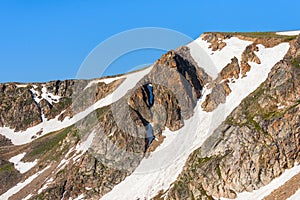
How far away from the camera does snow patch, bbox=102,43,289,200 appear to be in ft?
269

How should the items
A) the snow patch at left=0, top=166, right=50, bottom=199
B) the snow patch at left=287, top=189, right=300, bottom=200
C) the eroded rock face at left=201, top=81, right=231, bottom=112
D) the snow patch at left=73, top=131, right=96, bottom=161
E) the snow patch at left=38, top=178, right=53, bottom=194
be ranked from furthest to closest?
the snow patch at left=0, top=166, right=50, bottom=199 → the snow patch at left=73, top=131, right=96, bottom=161 → the snow patch at left=38, top=178, right=53, bottom=194 → the eroded rock face at left=201, top=81, right=231, bottom=112 → the snow patch at left=287, top=189, right=300, bottom=200

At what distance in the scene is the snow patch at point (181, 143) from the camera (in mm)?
82125

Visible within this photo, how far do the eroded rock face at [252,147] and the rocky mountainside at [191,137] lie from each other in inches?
7.5

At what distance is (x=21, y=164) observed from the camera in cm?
13200

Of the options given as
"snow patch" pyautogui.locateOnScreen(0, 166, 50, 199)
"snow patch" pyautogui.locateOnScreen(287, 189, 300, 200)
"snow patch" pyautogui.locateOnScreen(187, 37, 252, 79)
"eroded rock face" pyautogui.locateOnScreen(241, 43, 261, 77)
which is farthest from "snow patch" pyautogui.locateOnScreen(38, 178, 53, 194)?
"snow patch" pyautogui.locateOnScreen(287, 189, 300, 200)

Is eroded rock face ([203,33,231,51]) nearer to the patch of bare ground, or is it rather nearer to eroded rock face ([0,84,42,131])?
the patch of bare ground

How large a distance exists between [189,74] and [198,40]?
29.4 metres

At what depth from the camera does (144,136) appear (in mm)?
100000

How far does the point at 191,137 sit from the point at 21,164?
7017 centimetres

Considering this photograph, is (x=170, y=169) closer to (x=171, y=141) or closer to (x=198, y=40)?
(x=171, y=141)

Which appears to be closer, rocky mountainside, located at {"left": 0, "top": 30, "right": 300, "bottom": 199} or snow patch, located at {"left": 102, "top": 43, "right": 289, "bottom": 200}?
rocky mountainside, located at {"left": 0, "top": 30, "right": 300, "bottom": 199}

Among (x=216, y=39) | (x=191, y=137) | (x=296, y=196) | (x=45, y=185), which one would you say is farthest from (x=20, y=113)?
(x=296, y=196)

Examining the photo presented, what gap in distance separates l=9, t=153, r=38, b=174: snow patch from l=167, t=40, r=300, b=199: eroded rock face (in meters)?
67.3

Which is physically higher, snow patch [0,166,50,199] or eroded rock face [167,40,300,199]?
snow patch [0,166,50,199]
